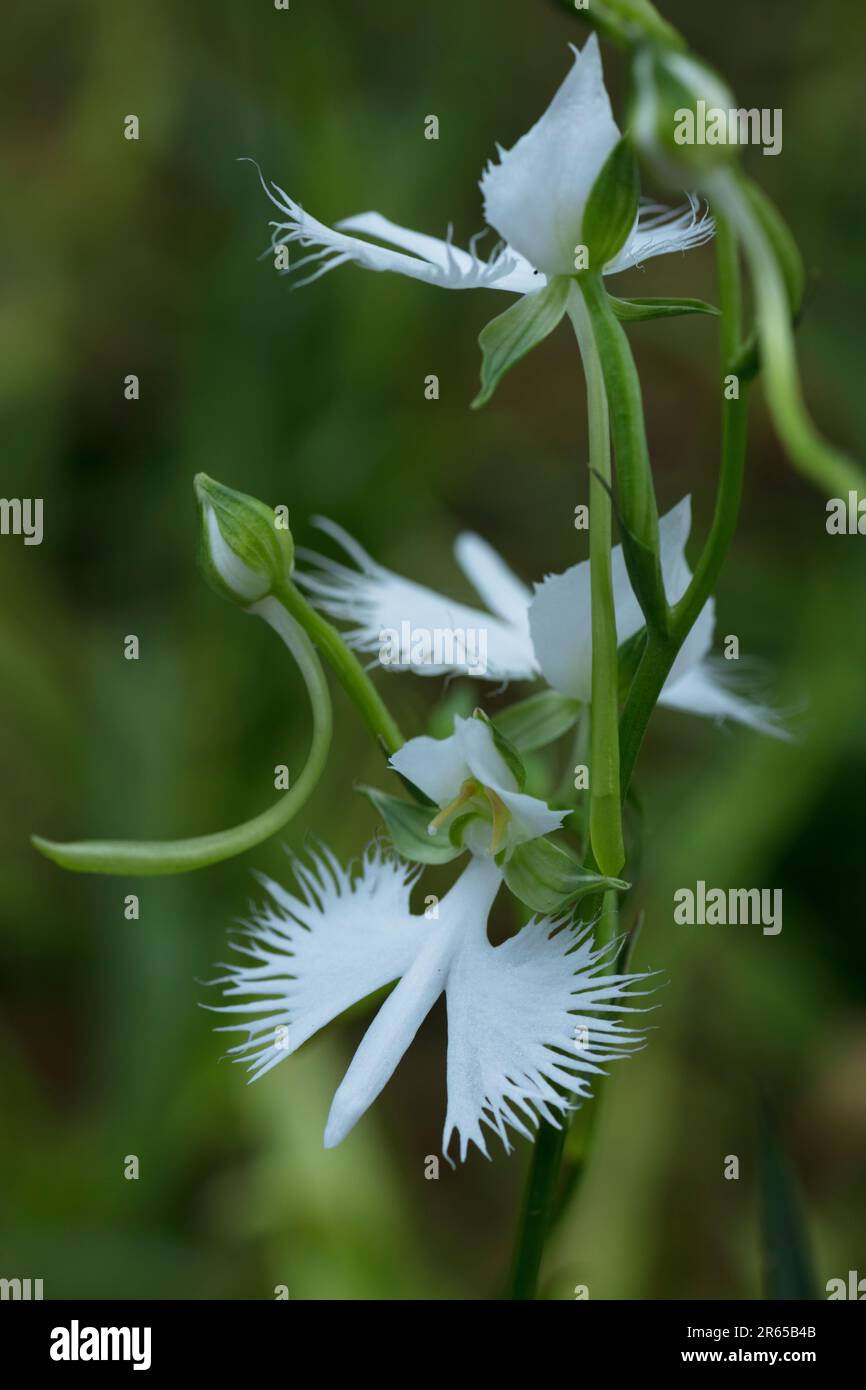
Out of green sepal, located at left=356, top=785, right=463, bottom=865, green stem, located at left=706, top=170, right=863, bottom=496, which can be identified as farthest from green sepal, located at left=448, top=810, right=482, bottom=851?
green stem, located at left=706, top=170, right=863, bottom=496

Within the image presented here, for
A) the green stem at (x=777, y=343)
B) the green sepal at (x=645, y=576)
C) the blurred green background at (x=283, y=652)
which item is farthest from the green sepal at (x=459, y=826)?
the blurred green background at (x=283, y=652)

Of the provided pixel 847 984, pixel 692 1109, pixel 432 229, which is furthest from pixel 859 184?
pixel 692 1109

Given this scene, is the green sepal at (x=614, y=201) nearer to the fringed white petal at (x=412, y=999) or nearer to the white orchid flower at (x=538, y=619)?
the white orchid flower at (x=538, y=619)

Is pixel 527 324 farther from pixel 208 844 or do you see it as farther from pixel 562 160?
pixel 208 844

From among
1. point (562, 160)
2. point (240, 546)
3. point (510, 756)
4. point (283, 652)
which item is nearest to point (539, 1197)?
point (510, 756)

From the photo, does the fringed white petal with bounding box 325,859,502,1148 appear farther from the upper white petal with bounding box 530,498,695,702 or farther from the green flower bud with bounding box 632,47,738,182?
the green flower bud with bounding box 632,47,738,182
